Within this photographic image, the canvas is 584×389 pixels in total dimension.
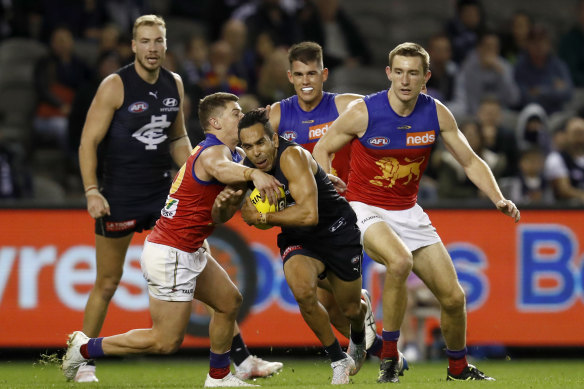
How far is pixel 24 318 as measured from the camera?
11.2 m

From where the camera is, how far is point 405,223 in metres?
8.29

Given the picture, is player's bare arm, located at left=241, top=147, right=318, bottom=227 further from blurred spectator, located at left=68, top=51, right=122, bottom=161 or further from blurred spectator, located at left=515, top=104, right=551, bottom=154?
blurred spectator, located at left=515, top=104, right=551, bottom=154

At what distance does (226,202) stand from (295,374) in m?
2.91

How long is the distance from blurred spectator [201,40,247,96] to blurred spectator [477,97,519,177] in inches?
126

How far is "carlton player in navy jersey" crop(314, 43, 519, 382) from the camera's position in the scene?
8.09 m

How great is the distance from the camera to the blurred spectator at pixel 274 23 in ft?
50.2

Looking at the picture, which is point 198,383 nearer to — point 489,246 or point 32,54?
point 489,246

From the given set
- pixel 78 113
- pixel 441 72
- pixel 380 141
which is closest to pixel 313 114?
pixel 380 141

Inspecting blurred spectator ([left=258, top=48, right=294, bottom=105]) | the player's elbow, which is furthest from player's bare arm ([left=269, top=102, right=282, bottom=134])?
blurred spectator ([left=258, top=48, right=294, bottom=105])

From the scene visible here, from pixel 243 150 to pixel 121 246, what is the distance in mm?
1839

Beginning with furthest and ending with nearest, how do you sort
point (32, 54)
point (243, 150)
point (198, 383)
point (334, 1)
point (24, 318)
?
1. point (334, 1)
2. point (32, 54)
3. point (24, 318)
4. point (198, 383)
5. point (243, 150)

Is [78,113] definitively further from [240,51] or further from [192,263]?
[192,263]

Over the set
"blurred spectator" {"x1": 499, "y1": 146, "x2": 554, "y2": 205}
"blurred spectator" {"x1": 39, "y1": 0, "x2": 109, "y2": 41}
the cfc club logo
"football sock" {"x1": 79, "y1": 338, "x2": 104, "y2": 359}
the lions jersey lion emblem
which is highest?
"blurred spectator" {"x1": 39, "y1": 0, "x2": 109, "y2": 41}

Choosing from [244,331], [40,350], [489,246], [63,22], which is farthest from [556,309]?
[63,22]
